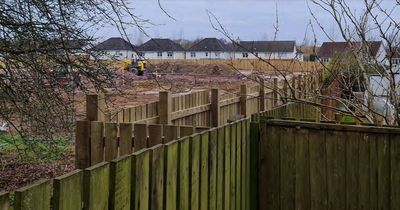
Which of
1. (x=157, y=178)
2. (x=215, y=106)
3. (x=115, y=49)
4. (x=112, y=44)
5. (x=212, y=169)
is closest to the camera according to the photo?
(x=157, y=178)

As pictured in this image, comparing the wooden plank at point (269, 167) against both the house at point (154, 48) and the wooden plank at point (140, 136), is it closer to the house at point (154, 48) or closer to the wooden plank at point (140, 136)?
Answer: the wooden plank at point (140, 136)

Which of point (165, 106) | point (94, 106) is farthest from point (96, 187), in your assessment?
point (165, 106)

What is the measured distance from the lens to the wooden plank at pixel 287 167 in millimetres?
4414

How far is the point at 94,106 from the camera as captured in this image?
18.1 feet

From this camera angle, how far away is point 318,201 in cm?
434

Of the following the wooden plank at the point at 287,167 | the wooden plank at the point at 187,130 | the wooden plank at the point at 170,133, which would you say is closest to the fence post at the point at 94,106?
the wooden plank at the point at 170,133

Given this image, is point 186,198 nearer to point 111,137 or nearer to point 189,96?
point 111,137

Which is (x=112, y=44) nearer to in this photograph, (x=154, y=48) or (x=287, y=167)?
(x=154, y=48)

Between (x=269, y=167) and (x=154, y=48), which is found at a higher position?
(x=154, y=48)

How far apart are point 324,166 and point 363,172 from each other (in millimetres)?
322

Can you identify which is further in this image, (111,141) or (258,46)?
(258,46)

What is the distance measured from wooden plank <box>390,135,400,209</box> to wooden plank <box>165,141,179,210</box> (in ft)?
6.42

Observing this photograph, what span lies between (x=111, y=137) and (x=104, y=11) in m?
1.27

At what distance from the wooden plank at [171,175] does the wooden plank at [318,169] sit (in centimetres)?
162
